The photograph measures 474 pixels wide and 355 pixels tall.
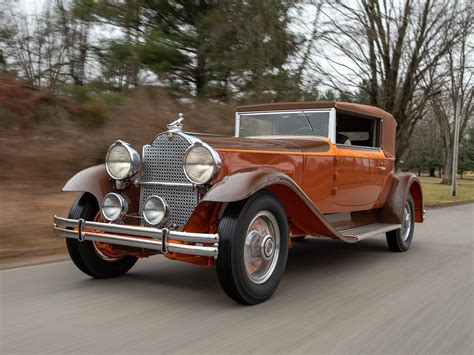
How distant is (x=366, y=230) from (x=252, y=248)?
232 cm

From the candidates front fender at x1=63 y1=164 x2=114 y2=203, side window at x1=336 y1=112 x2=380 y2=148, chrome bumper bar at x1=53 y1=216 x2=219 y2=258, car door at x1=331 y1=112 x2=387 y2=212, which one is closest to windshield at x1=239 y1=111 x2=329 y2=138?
car door at x1=331 y1=112 x2=387 y2=212

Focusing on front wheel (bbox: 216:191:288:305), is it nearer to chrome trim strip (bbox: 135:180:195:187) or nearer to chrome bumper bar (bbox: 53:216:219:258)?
chrome bumper bar (bbox: 53:216:219:258)

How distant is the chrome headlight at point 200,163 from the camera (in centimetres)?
395

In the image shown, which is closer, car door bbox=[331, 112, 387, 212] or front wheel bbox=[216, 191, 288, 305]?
front wheel bbox=[216, 191, 288, 305]

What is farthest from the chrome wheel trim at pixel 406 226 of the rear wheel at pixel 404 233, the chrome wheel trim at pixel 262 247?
the chrome wheel trim at pixel 262 247

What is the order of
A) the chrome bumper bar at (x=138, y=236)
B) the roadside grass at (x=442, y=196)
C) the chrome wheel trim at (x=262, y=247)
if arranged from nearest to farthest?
the chrome bumper bar at (x=138, y=236) < the chrome wheel trim at (x=262, y=247) < the roadside grass at (x=442, y=196)

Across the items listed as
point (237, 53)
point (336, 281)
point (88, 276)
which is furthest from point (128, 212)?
point (237, 53)

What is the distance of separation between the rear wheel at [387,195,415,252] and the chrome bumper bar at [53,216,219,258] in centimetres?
377

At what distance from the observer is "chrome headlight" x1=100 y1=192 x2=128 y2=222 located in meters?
4.21

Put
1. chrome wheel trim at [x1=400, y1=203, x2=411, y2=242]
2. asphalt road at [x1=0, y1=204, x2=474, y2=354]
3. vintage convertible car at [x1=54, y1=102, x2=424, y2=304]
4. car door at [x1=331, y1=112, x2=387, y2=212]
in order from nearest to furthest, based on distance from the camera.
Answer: asphalt road at [x1=0, y1=204, x2=474, y2=354]
vintage convertible car at [x1=54, y1=102, x2=424, y2=304]
car door at [x1=331, y1=112, x2=387, y2=212]
chrome wheel trim at [x1=400, y1=203, x2=411, y2=242]

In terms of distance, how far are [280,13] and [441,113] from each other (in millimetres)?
23111

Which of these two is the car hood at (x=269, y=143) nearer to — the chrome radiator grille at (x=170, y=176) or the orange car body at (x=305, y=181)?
the orange car body at (x=305, y=181)

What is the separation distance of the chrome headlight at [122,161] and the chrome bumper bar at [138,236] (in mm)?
549

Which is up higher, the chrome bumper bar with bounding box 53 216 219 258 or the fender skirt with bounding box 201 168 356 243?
the fender skirt with bounding box 201 168 356 243
